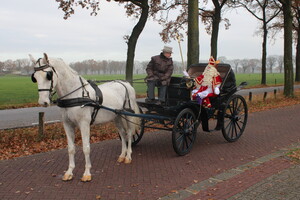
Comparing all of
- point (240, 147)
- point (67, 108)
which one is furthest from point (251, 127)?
point (67, 108)

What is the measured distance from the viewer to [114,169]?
589 cm

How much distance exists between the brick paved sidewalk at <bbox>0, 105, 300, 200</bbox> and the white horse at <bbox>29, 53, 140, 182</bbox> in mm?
444

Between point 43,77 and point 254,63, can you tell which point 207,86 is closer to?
point 43,77

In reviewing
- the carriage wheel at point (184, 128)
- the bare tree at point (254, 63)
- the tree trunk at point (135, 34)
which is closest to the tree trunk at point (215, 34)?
the tree trunk at point (135, 34)

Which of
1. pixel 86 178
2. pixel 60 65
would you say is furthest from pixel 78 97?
pixel 86 178

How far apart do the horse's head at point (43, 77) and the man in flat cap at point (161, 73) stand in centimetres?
279

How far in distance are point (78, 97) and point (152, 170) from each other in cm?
201

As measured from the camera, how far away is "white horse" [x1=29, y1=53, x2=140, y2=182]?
15.3 ft

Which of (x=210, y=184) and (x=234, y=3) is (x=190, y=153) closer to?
(x=210, y=184)

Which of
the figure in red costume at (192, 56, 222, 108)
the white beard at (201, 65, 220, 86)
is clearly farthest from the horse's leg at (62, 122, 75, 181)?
the white beard at (201, 65, 220, 86)

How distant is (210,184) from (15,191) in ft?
10.5

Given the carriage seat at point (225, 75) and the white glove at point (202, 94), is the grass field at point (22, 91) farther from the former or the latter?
the carriage seat at point (225, 75)

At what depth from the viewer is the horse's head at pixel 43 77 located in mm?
4617

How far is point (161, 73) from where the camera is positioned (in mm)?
7102
